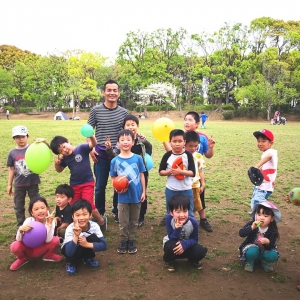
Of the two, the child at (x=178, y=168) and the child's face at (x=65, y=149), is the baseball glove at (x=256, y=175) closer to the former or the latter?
the child at (x=178, y=168)

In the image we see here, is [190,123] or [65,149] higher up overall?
[190,123]

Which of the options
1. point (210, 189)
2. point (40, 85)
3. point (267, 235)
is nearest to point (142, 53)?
point (40, 85)

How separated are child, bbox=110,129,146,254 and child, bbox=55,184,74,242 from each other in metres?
0.72

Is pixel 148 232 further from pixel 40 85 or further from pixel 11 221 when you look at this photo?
pixel 40 85

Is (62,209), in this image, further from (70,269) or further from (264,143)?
(264,143)

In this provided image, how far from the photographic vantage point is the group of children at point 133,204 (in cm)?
365

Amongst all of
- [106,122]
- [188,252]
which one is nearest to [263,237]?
[188,252]

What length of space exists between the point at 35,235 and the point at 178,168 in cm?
204

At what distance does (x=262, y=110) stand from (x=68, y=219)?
42925 millimetres

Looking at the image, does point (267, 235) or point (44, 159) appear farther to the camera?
point (44, 159)

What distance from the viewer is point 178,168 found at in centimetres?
421

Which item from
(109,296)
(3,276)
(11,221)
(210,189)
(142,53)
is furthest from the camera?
(142,53)

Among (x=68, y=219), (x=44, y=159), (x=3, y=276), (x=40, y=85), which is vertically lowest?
(x=3, y=276)

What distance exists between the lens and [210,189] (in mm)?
7387
